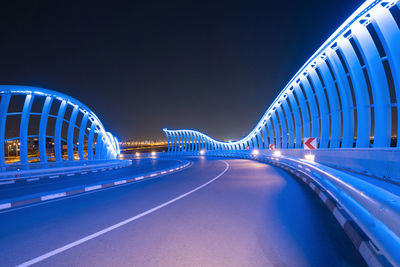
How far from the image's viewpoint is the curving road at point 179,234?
3.68 meters

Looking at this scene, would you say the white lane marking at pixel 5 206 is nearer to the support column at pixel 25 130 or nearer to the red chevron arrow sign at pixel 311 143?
the red chevron arrow sign at pixel 311 143

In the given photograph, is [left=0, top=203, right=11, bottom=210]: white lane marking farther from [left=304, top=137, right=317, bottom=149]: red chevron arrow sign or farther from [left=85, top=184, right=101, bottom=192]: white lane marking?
[left=304, top=137, right=317, bottom=149]: red chevron arrow sign

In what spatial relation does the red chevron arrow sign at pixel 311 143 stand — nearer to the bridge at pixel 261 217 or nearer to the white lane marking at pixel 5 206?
the bridge at pixel 261 217

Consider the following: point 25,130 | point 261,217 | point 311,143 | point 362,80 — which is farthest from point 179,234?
point 25,130

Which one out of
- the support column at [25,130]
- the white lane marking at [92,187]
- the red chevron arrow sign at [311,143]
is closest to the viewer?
the white lane marking at [92,187]

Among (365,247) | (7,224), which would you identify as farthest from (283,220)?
(7,224)

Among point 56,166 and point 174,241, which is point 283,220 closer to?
point 174,241

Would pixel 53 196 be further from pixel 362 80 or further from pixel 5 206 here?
pixel 362 80

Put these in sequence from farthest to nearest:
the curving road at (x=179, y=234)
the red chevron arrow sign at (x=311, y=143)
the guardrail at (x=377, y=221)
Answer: the red chevron arrow sign at (x=311, y=143), the curving road at (x=179, y=234), the guardrail at (x=377, y=221)

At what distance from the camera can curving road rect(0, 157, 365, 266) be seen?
12.1 ft

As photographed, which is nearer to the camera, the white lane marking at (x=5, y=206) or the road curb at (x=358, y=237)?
the road curb at (x=358, y=237)

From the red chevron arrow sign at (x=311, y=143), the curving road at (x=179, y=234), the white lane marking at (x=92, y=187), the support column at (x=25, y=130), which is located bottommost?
the curving road at (x=179, y=234)

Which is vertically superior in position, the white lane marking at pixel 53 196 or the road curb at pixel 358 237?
the white lane marking at pixel 53 196

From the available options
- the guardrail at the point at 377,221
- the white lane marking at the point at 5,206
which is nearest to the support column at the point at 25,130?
the white lane marking at the point at 5,206
